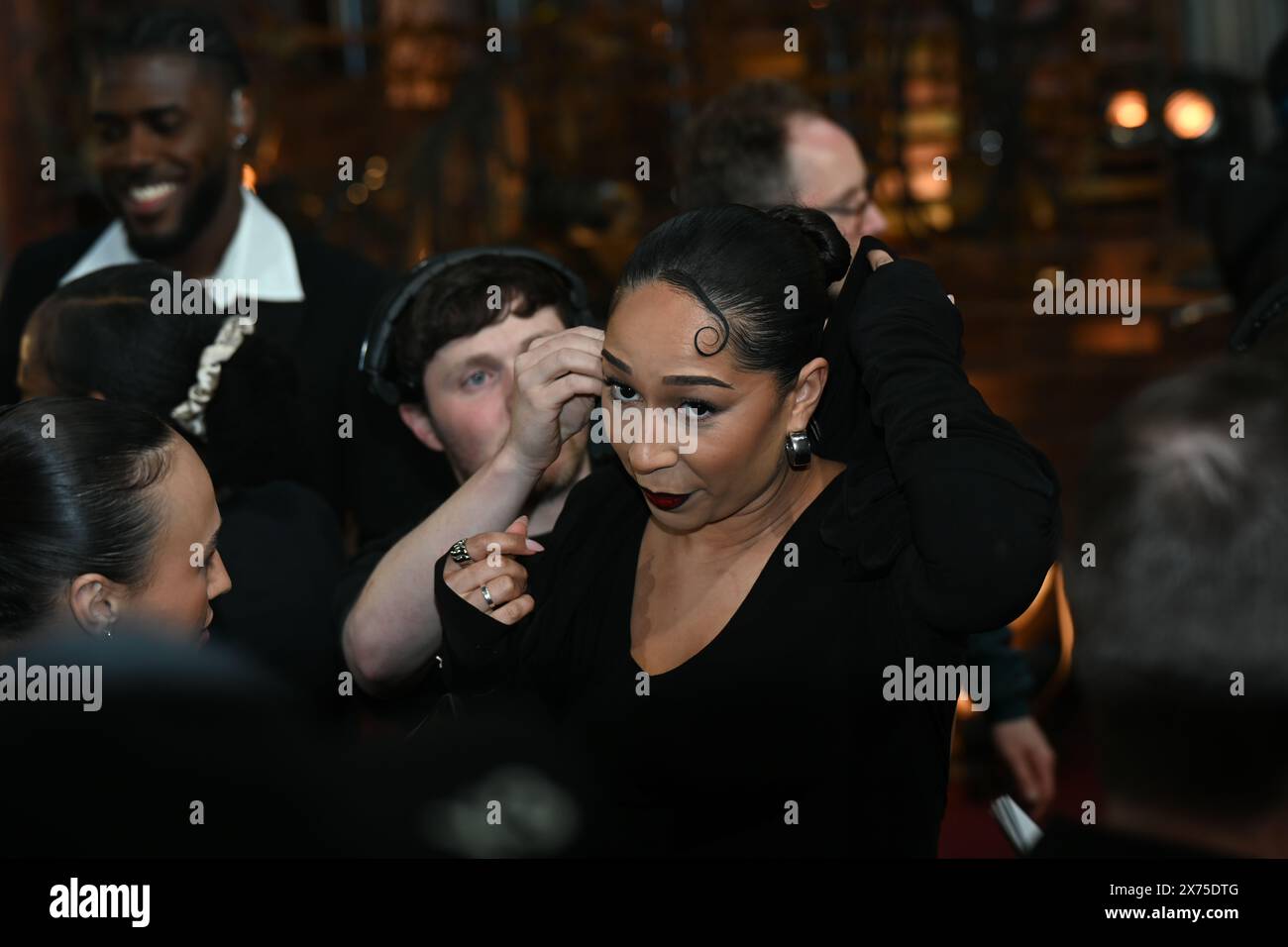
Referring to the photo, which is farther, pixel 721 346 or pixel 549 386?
pixel 549 386

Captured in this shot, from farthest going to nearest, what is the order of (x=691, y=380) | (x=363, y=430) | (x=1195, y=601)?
(x=363, y=430), (x=691, y=380), (x=1195, y=601)

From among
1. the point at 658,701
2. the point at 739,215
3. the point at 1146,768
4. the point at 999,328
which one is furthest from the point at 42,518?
the point at 999,328

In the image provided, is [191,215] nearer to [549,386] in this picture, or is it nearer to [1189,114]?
[549,386]

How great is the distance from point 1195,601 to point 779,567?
1.94 feet

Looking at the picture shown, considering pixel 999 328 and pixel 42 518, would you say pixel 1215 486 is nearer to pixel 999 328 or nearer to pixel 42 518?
pixel 42 518

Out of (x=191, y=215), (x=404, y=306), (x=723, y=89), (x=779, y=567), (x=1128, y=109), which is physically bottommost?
(x=779, y=567)

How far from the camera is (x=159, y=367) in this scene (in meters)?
1.89

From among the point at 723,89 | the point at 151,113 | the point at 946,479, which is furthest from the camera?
the point at 723,89

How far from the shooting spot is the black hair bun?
5.06ft

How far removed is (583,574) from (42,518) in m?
0.55

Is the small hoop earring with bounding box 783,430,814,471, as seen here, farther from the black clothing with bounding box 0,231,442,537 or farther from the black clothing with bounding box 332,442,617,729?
the black clothing with bounding box 0,231,442,537

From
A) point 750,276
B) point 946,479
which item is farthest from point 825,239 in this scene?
point 946,479

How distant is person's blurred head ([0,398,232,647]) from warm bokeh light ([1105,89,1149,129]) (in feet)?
11.5

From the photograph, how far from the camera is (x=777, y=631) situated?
4.81 feet
